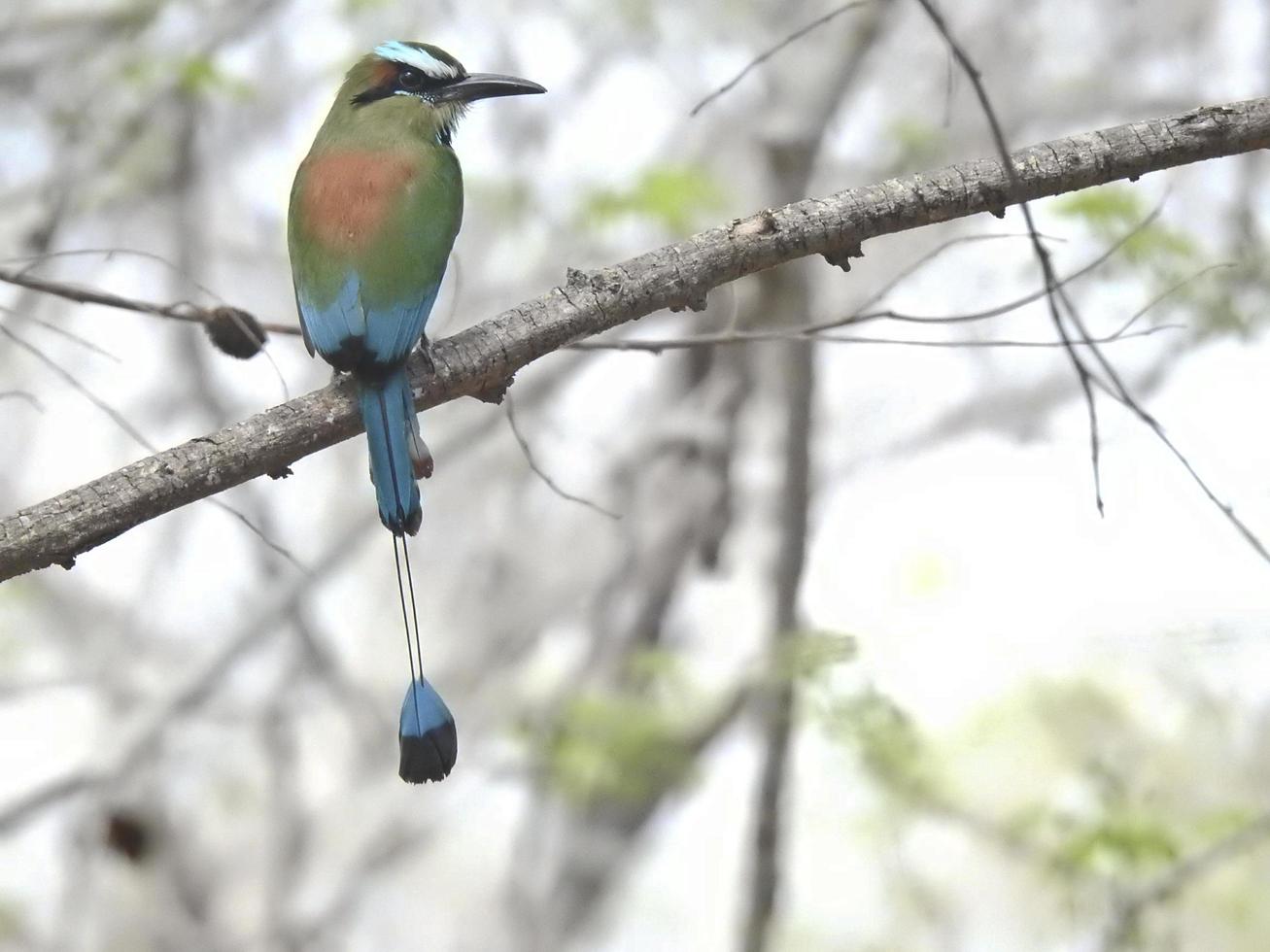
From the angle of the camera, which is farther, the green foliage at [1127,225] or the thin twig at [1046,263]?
the green foliage at [1127,225]

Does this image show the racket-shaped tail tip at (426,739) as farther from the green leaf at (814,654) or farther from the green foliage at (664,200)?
the green foliage at (664,200)

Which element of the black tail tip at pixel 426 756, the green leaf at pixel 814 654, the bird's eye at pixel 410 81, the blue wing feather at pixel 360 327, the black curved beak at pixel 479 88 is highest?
the bird's eye at pixel 410 81

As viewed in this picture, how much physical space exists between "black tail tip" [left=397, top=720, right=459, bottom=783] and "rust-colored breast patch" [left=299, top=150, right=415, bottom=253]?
0.87m

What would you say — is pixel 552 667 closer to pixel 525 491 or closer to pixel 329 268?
pixel 525 491

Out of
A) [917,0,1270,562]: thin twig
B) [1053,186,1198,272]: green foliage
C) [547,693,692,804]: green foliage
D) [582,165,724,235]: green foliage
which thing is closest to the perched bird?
[917,0,1270,562]: thin twig

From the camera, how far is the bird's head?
8.31ft

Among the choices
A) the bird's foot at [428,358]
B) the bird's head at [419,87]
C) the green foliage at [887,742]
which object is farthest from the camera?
the green foliage at [887,742]

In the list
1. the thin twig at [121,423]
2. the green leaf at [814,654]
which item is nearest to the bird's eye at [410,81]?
the thin twig at [121,423]

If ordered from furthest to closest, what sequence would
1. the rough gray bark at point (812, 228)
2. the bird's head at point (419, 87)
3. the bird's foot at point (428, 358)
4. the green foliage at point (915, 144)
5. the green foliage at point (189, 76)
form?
the green foliage at point (915, 144) → the green foliage at point (189, 76) → the bird's head at point (419, 87) → the bird's foot at point (428, 358) → the rough gray bark at point (812, 228)

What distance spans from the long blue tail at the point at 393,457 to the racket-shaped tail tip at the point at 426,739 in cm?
22

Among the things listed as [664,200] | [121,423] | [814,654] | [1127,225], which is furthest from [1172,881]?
[121,423]

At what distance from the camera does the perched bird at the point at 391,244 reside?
1.77 meters

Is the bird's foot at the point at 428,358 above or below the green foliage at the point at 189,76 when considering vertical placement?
below

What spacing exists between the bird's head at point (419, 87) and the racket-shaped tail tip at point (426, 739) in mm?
1215
